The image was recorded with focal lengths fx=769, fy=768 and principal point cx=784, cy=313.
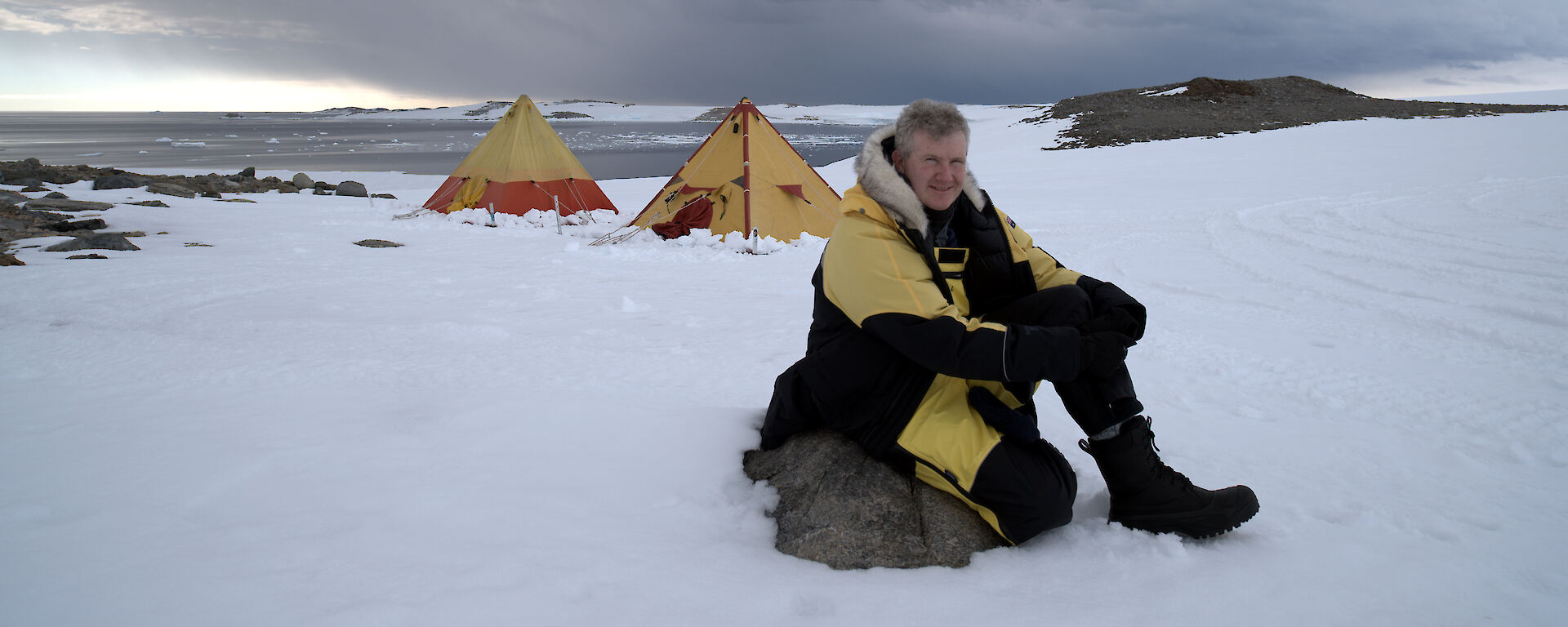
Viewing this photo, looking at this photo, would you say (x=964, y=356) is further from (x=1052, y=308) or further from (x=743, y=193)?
(x=743, y=193)

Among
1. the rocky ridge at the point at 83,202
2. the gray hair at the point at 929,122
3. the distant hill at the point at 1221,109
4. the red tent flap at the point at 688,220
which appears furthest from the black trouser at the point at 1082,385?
the distant hill at the point at 1221,109

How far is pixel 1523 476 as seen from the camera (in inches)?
103

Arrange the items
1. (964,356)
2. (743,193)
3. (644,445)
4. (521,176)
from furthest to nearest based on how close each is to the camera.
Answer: (521,176)
(743,193)
(644,445)
(964,356)

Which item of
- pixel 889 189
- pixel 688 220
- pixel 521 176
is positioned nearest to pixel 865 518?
pixel 889 189

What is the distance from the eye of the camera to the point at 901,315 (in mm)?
2027

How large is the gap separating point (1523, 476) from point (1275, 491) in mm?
932

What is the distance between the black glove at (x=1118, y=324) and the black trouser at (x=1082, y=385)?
0.04 meters

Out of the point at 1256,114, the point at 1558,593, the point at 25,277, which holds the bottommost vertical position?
the point at 1558,593

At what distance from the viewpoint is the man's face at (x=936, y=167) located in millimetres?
2186

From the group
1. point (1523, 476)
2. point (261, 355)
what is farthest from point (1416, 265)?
point (261, 355)

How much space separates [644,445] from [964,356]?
1240mm

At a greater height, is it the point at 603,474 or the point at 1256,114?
the point at 1256,114

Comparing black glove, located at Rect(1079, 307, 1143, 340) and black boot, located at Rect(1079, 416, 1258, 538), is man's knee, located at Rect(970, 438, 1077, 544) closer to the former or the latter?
black boot, located at Rect(1079, 416, 1258, 538)

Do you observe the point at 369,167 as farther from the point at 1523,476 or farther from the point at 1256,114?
the point at 1256,114
